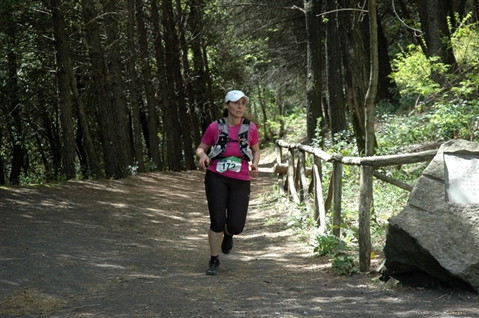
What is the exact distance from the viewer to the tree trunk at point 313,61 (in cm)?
1745

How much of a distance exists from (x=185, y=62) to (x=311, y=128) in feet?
43.6

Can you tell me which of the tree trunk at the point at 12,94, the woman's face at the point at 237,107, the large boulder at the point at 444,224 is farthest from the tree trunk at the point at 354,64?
the tree trunk at the point at 12,94

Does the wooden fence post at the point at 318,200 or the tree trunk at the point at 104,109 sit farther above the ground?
the tree trunk at the point at 104,109

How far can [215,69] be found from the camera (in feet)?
117

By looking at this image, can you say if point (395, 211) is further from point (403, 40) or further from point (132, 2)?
point (403, 40)

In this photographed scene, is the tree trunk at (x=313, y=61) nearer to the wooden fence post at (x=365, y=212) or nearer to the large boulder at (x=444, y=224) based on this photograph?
the wooden fence post at (x=365, y=212)

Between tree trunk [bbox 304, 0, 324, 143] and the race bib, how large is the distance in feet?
36.1

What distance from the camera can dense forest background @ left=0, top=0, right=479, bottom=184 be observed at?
14.3 m

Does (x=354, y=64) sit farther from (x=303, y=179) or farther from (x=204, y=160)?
(x=204, y=160)

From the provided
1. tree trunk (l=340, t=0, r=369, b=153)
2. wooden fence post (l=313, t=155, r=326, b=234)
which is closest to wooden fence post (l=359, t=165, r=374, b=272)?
wooden fence post (l=313, t=155, r=326, b=234)

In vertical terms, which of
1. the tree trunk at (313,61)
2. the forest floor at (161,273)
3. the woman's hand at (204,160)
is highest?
the tree trunk at (313,61)

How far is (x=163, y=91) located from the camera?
26156 millimetres

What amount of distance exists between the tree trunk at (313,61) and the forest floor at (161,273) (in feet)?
19.0

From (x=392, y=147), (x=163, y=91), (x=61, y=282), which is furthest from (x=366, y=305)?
(x=163, y=91)
